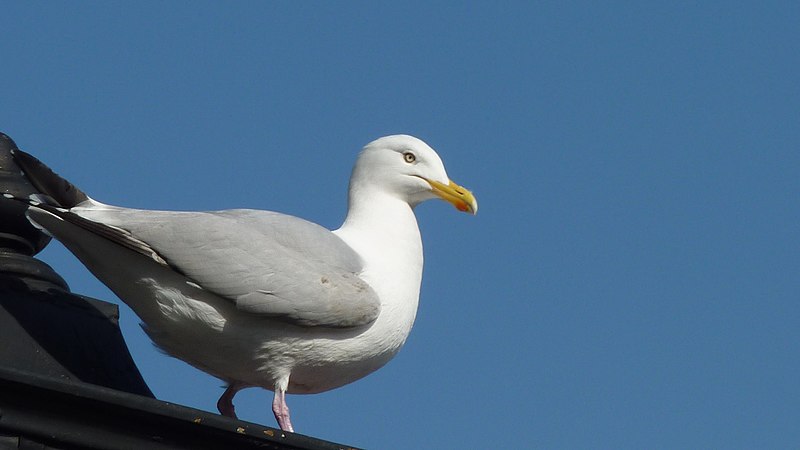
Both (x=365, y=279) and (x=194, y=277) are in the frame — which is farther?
(x=365, y=279)

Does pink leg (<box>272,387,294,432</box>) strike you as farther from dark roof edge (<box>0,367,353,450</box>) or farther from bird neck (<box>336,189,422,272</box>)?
dark roof edge (<box>0,367,353,450</box>)

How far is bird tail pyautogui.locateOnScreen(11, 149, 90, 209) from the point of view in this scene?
20.8 ft

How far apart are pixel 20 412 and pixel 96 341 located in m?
1.78

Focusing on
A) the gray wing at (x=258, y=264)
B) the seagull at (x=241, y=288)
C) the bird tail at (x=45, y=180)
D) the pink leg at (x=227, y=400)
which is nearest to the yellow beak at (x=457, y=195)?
the seagull at (x=241, y=288)

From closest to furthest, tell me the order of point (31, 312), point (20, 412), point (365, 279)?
1. point (20, 412)
2. point (31, 312)
3. point (365, 279)

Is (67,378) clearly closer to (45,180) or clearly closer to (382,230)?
(45,180)

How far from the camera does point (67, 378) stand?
5820 mm

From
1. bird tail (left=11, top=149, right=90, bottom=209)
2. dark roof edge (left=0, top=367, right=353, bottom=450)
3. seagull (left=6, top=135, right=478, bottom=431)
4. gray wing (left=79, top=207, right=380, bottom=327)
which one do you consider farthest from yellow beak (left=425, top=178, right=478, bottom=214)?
dark roof edge (left=0, top=367, right=353, bottom=450)

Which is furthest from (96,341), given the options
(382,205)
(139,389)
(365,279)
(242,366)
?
(382,205)

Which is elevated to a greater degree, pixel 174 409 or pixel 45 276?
pixel 45 276

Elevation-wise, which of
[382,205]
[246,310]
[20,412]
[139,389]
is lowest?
[20,412]

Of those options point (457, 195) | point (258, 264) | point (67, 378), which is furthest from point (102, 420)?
point (457, 195)

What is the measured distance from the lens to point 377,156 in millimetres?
8156

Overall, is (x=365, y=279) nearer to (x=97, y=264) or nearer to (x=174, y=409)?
(x=97, y=264)
